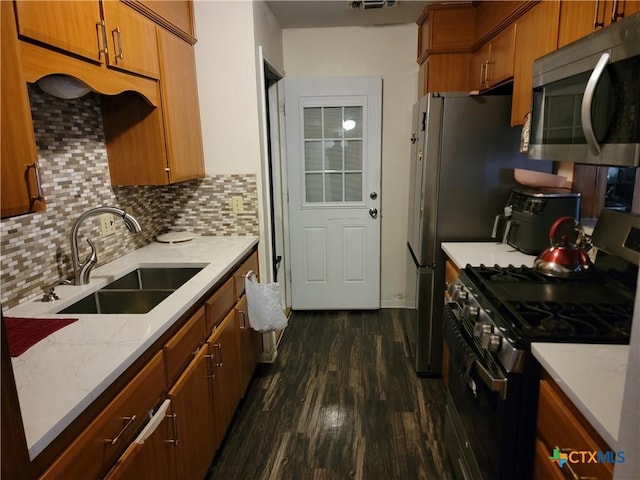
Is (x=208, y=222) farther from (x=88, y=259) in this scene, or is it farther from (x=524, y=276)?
(x=524, y=276)

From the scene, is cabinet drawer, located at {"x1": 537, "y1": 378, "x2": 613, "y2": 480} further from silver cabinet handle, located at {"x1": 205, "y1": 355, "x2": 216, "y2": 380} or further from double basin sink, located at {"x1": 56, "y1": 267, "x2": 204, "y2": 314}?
double basin sink, located at {"x1": 56, "y1": 267, "x2": 204, "y2": 314}

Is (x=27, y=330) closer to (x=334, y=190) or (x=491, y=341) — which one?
(x=491, y=341)

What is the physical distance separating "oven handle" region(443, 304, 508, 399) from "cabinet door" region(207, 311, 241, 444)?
103 cm

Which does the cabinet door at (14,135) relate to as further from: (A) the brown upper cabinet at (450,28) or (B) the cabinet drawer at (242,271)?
(A) the brown upper cabinet at (450,28)

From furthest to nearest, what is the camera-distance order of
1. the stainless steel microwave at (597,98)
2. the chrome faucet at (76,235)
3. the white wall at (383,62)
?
the white wall at (383,62)
the chrome faucet at (76,235)
the stainless steel microwave at (597,98)

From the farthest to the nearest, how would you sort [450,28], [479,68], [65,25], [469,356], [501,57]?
[450,28] → [479,68] → [501,57] → [469,356] → [65,25]

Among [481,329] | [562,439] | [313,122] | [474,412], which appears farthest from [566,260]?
[313,122]

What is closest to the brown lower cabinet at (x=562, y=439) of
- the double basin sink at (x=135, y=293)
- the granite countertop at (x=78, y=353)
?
the granite countertop at (x=78, y=353)

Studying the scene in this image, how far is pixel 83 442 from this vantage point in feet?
3.14

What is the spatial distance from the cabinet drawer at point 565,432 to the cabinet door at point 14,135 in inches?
59.8

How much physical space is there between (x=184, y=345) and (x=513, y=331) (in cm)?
113

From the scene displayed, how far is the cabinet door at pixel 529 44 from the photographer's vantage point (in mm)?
1703

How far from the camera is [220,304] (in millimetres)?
1937

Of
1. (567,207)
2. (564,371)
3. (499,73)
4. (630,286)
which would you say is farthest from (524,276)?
(499,73)
